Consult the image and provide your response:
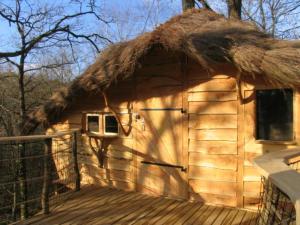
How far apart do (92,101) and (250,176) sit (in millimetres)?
3477

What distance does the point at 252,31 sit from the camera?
5430mm

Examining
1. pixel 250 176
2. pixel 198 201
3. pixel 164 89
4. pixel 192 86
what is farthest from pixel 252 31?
pixel 198 201

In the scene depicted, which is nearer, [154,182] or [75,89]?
[154,182]

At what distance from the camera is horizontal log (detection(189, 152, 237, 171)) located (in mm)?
5465

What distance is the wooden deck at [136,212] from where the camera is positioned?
494 centimetres

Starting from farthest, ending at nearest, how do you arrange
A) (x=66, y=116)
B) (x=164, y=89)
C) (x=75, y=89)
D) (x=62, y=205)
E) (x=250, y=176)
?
(x=66, y=116)
(x=75, y=89)
(x=164, y=89)
(x=62, y=205)
(x=250, y=176)

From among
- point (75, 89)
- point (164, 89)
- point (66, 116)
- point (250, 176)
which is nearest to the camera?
point (250, 176)

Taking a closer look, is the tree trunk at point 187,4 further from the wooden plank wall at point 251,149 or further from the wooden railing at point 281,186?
the wooden railing at point 281,186

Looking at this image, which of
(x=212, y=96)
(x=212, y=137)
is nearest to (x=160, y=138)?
(x=212, y=137)

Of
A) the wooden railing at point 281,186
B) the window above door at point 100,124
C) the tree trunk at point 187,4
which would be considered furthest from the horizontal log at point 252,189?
the tree trunk at point 187,4

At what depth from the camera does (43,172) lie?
9281 mm

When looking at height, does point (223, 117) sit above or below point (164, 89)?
below

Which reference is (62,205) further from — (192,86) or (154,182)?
(192,86)

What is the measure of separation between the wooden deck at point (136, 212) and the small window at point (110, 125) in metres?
1.35
